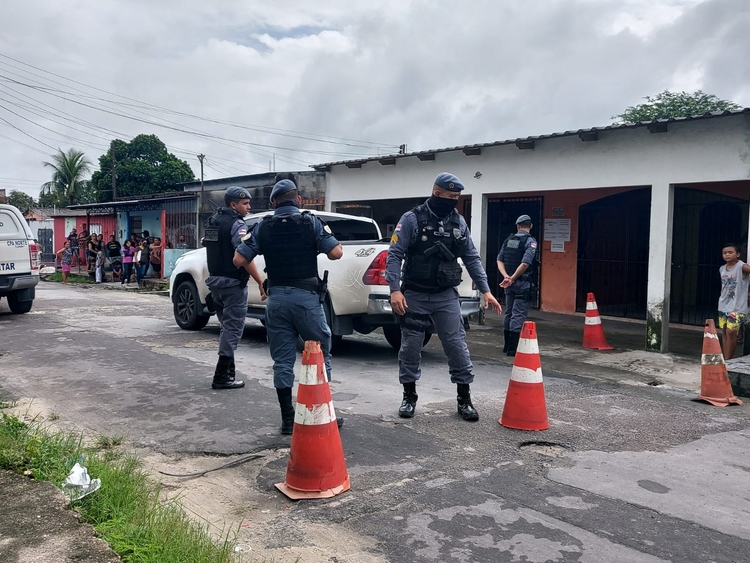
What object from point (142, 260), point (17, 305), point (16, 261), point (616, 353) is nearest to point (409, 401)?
point (616, 353)

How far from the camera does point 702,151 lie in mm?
8398

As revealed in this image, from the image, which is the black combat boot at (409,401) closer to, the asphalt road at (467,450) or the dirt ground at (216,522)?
the asphalt road at (467,450)

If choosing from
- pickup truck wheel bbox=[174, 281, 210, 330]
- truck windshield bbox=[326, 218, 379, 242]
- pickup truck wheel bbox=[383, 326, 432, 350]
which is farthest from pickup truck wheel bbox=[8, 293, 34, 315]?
pickup truck wheel bbox=[383, 326, 432, 350]

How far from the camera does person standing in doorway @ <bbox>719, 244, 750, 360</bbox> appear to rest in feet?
24.9

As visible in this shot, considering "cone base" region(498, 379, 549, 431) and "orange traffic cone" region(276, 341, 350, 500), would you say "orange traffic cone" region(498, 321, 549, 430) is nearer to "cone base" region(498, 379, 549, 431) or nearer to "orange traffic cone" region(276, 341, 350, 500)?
"cone base" region(498, 379, 549, 431)

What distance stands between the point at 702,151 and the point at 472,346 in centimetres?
395

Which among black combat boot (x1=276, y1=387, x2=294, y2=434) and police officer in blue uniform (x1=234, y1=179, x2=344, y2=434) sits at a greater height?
police officer in blue uniform (x1=234, y1=179, x2=344, y2=434)

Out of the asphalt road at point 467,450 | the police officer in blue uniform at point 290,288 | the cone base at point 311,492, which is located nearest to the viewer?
the asphalt road at point 467,450

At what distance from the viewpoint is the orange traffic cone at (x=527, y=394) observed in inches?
186

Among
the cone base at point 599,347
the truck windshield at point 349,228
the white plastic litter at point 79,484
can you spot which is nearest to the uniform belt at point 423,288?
the white plastic litter at point 79,484

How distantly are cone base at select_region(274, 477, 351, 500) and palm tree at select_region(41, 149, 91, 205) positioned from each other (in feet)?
148

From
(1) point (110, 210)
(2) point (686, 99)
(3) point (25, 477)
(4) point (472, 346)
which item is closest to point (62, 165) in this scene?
(1) point (110, 210)

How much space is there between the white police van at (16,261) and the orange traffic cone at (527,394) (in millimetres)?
9400

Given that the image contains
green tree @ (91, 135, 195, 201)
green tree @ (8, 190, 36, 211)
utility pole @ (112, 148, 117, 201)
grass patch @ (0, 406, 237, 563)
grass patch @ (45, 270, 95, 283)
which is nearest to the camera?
grass patch @ (0, 406, 237, 563)
